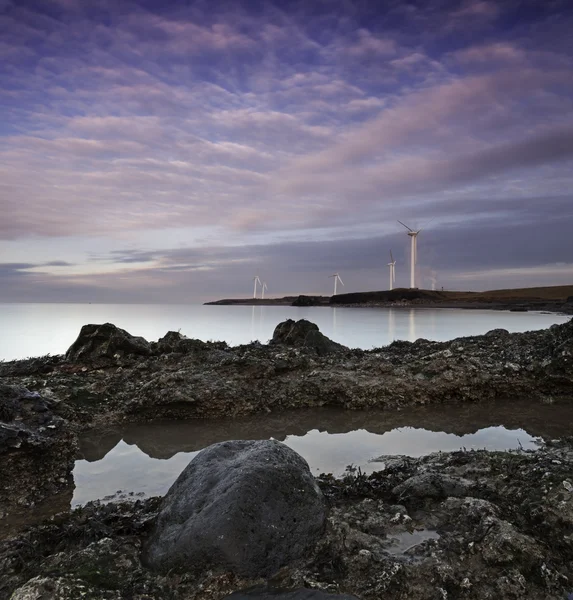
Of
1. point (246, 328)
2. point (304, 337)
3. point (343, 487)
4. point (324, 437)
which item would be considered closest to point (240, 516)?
point (343, 487)

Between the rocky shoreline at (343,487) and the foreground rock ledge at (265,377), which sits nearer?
the rocky shoreline at (343,487)

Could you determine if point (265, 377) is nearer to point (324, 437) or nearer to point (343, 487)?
point (324, 437)

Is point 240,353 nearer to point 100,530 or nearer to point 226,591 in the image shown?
point 100,530

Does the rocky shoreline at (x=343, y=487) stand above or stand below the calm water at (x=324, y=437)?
above

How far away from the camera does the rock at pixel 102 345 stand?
37.8ft

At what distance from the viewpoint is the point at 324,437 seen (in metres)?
8.08

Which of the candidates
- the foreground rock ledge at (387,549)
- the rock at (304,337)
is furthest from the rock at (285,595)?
the rock at (304,337)

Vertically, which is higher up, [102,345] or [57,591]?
[102,345]

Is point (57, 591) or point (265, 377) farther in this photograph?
point (265, 377)

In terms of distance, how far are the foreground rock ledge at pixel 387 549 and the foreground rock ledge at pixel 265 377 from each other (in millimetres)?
4187

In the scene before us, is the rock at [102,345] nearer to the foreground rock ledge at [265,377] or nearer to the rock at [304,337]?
the foreground rock ledge at [265,377]

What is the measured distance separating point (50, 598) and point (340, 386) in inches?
289

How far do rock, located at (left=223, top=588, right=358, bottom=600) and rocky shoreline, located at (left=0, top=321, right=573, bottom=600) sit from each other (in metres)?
0.12

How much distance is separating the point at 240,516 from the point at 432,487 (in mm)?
2226
